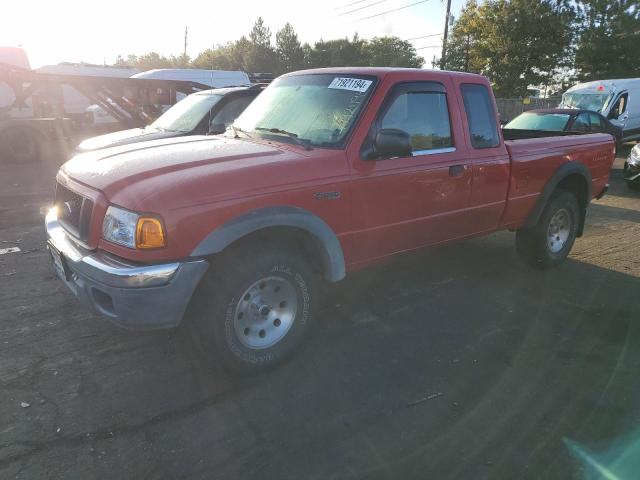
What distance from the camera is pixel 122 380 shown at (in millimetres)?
3158

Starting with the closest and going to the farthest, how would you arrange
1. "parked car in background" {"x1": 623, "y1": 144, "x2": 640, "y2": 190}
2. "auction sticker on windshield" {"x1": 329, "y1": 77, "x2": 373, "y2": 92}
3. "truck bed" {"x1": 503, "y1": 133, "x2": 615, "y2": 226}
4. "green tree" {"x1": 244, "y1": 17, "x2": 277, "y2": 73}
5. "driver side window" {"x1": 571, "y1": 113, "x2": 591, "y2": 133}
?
"auction sticker on windshield" {"x1": 329, "y1": 77, "x2": 373, "y2": 92}
"truck bed" {"x1": 503, "y1": 133, "x2": 615, "y2": 226}
"parked car in background" {"x1": 623, "y1": 144, "x2": 640, "y2": 190}
"driver side window" {"x1": 571, "y1": 113, "x2": 591, "y2": 133}
"green tree" {"x1": 244, "y1": 17, "x2": 277, "y2": 73}

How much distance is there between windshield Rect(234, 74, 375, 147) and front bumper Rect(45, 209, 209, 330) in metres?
1.36

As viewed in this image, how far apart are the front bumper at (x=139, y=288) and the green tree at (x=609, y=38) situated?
30.6 meters

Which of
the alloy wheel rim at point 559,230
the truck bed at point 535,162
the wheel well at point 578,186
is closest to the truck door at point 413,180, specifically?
the truck bed at point 535,162

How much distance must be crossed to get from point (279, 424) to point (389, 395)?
739mm

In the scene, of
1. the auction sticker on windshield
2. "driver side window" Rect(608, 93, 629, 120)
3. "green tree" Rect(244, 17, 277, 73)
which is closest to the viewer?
→ the auction sticker on windshield

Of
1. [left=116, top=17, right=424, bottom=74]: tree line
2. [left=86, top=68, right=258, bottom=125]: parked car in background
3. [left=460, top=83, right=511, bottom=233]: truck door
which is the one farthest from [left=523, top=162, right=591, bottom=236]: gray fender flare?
[left=116, top=17, right=424, bottom=74]: tree line

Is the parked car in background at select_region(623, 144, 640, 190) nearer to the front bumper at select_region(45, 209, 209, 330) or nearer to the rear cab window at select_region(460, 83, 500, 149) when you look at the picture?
the rear cab window at select_region(460, 83, 500, 149)

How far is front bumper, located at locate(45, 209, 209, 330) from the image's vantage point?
2.68 meters

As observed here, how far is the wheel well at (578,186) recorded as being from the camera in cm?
530

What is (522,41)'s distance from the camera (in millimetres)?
27969

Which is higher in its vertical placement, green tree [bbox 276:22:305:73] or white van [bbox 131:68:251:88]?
green tree [bbox 276:22:305:73]

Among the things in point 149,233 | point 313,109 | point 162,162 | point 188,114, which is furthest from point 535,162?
point 188,114

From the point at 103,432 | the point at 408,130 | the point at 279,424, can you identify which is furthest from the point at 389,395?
the point at 408,130
